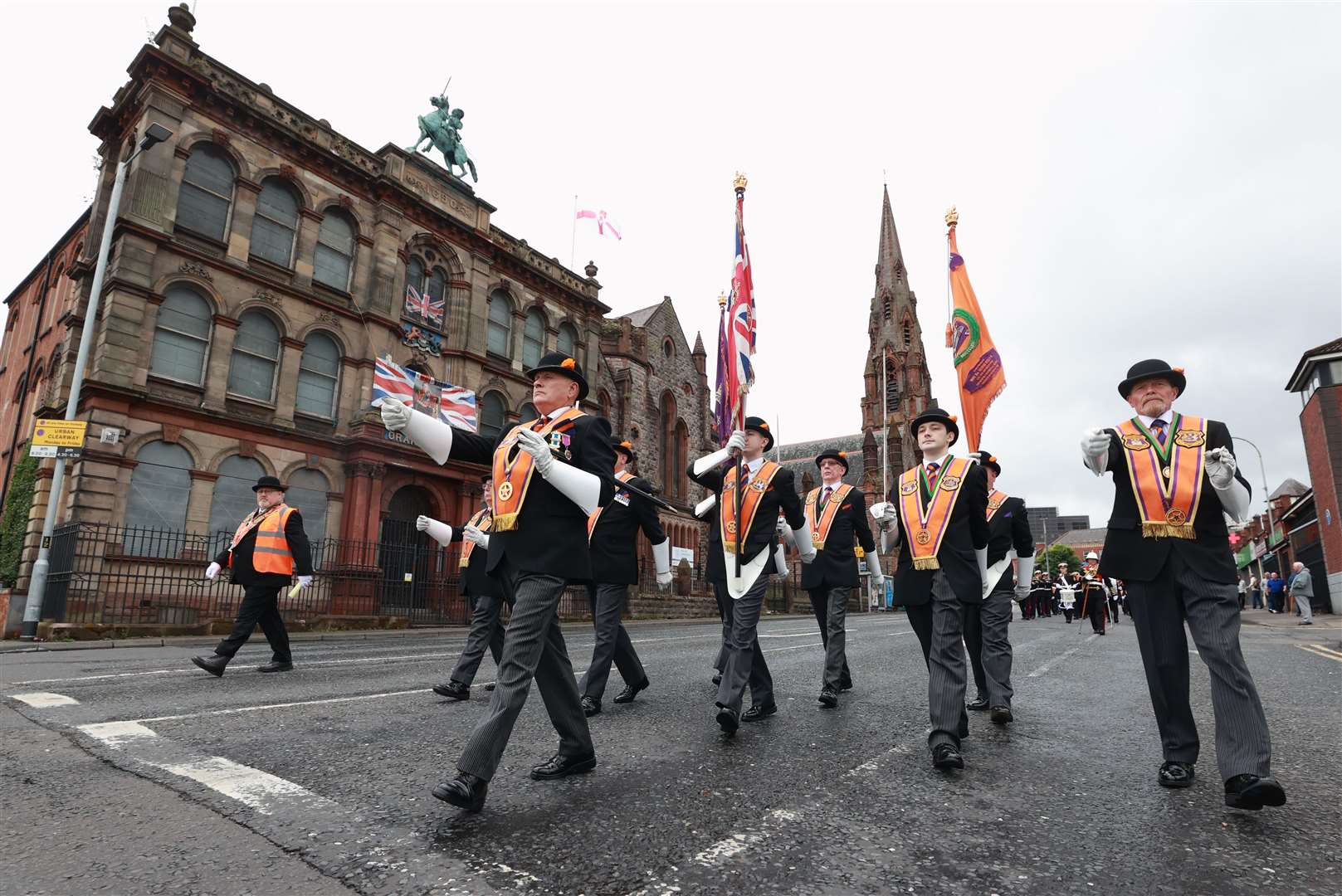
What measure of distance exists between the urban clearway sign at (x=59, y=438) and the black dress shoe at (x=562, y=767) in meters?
14.8

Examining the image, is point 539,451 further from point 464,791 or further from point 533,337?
point 533,337

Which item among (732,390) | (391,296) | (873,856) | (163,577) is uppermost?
(391,296)

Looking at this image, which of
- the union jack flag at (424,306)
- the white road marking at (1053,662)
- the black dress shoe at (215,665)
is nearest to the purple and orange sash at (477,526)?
the black dress shoe at (215,665)

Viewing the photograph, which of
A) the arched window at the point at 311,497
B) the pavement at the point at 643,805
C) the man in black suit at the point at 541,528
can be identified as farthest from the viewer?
the arched window at the point at 311,497

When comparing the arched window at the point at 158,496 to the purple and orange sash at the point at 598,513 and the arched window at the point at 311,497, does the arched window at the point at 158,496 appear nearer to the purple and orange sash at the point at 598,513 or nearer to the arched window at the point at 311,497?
the arched window at the point at 311,497

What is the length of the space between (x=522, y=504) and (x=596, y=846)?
146cm

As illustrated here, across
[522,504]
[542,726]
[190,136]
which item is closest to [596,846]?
[522,504]

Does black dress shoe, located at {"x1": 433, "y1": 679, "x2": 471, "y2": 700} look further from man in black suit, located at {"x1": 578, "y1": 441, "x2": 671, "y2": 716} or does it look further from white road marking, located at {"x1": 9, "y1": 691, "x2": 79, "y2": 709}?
white road marking, located at {"x1": 9, "y1": 691, "x2": 79, "y2": 709}

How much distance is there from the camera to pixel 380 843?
2539 mm

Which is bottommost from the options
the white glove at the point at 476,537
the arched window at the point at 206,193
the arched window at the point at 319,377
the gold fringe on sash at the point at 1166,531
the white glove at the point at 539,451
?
the gold fringe on sash at the point at 1166,531

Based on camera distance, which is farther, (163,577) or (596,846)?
(163,577)

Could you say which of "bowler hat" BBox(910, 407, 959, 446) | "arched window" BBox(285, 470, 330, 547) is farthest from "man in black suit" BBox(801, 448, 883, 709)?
"arched window" BBox(285, 470, 330, 547)

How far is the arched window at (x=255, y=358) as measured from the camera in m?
19.2

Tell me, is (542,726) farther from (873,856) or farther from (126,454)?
(126,454)
